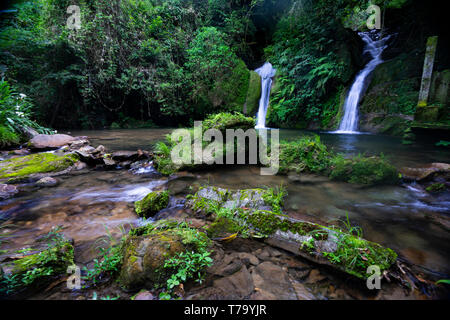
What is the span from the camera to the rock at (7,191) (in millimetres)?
3496

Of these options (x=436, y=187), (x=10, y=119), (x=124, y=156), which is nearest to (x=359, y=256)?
(x=436, y=187)

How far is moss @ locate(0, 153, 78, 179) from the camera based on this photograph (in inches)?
170

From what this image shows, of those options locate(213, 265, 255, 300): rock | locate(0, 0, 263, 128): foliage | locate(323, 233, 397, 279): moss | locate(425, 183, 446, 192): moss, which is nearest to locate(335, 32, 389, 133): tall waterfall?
locate(0, 0, 263, 128): foliage

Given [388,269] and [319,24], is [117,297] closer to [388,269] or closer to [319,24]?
[388,269]

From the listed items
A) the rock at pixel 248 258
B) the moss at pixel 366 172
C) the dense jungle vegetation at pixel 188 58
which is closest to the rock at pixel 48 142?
the dense jungle vegetation at pixel 188 58

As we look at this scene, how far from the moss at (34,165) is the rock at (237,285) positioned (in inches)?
207

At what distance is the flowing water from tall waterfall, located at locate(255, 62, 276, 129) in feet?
32.4

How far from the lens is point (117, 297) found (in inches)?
57.0

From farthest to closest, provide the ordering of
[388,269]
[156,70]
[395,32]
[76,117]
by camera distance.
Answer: [76,117] → [156,70] → [395,32] → [388,269]

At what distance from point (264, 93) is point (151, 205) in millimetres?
13583

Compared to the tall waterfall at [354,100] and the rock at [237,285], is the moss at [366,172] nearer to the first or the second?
the rock at [237,285]

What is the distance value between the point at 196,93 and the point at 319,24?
9099 millimetres

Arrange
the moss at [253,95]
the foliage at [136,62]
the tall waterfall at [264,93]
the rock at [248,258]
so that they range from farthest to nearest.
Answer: the moss at [253,95]
the tall waterfall at [264,93]
the foliage at [136,62]
the rock at [248,258]
